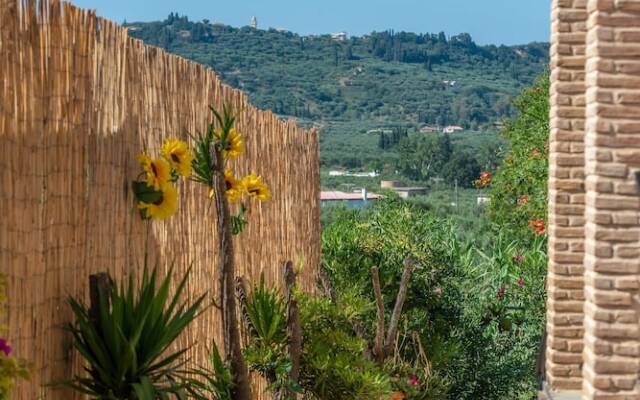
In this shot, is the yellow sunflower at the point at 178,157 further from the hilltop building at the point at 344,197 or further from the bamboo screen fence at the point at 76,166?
the hilltop building at the point at 344,197

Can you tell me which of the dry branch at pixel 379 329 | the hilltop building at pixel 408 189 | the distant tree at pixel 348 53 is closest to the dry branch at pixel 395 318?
the dry branch at pixel 379 329

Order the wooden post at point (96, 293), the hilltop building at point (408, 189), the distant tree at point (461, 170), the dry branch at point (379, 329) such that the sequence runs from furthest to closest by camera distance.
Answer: the distant tree at point (461, 170) < the hilltop building at point (408, 189) < the dry branch at point (379, 329) < the wooden post at point (96, 293)

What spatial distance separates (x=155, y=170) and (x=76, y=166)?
0.59 m

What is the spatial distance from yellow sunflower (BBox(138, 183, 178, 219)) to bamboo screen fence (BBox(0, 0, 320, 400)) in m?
0.07

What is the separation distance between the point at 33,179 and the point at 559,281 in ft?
11.2

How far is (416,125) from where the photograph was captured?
3200 cm

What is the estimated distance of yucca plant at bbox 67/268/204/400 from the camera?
3207mm

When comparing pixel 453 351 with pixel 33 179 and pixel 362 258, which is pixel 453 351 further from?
pixel 33 179

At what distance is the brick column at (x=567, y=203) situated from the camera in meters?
5.66

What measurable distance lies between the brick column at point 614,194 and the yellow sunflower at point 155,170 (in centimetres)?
165

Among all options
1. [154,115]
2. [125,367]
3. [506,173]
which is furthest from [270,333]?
[506,173]

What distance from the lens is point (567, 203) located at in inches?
224

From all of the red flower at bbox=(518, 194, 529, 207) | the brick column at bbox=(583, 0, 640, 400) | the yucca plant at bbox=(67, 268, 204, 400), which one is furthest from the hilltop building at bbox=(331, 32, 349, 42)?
the yucca plant at bbox=(67, 268, 204, 400)

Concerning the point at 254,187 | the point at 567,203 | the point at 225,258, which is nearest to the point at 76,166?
the point at 225,258
